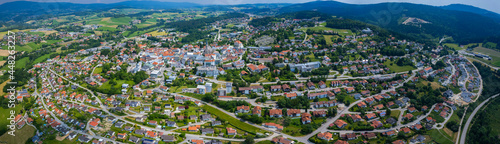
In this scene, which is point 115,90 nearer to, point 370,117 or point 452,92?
point 370,117

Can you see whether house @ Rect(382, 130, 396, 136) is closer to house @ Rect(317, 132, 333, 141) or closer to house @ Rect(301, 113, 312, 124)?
house @ Rect(317, 132, 333, 141)

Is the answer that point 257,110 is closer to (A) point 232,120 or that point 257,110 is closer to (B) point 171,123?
(A) point 232,120

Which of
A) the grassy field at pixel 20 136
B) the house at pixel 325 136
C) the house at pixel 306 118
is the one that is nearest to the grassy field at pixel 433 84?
the house at pixel 306 118

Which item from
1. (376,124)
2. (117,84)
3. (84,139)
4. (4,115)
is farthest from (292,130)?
(4,115)

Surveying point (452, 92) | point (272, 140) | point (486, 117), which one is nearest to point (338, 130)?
point (272, 140)

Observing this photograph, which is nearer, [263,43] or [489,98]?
[489,98]
